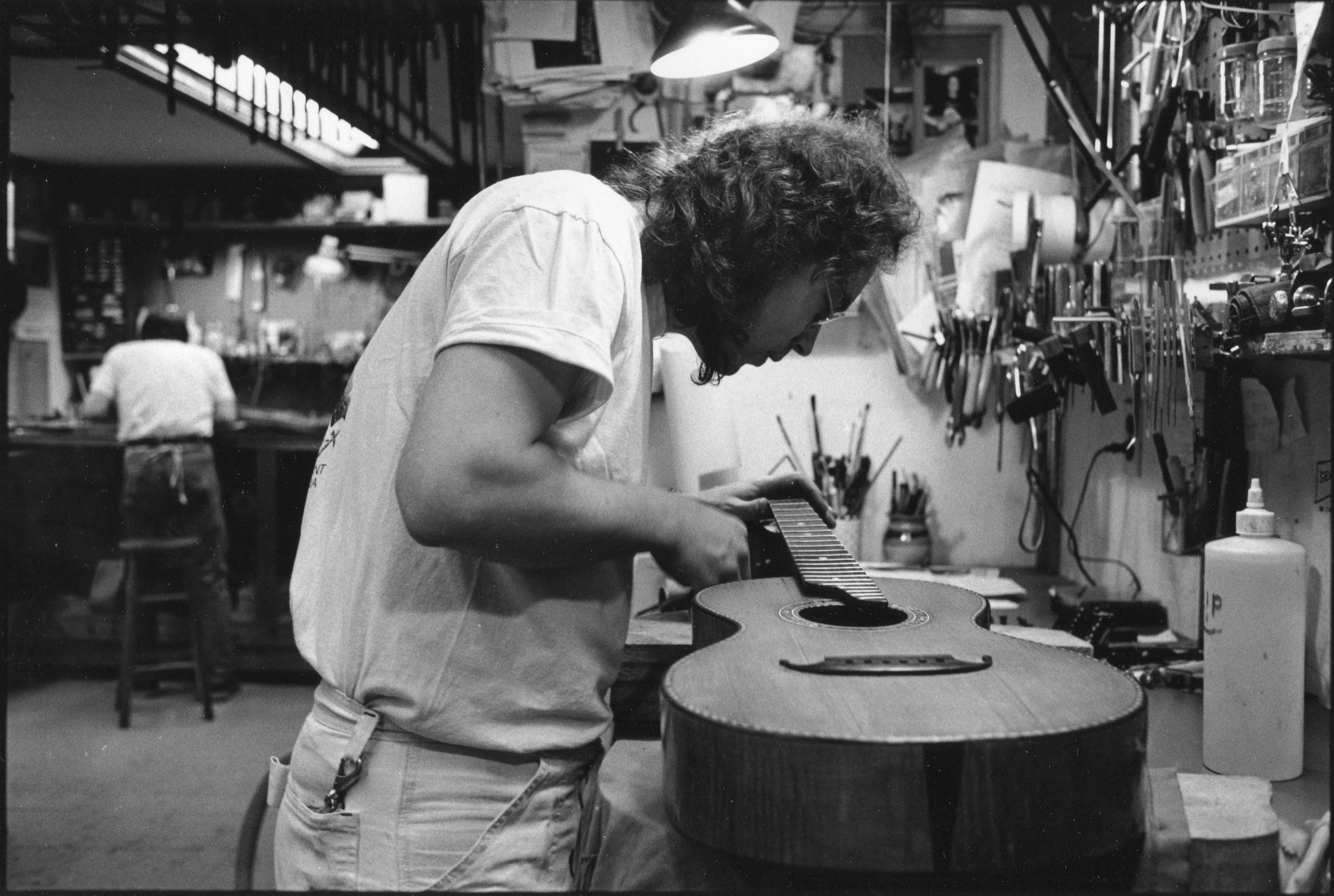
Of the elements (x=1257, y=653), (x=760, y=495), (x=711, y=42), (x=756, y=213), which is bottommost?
(x=1257, y=653)

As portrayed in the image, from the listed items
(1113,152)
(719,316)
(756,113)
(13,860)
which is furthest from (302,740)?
(13,860)

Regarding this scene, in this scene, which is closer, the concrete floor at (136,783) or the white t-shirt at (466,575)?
the white t-shirt at (466,575)

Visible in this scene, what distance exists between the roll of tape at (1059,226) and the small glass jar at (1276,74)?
88 cm

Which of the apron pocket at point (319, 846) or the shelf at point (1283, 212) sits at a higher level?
the shelf at point (1283, 212)

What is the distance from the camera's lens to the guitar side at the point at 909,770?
710mm

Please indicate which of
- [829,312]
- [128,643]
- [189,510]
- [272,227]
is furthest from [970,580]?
[272,227]

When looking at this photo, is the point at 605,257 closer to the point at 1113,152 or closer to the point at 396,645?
the point at 396,645

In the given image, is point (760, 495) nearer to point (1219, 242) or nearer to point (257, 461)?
point (1219, 242)

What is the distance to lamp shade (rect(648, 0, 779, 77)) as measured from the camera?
2.22 meters

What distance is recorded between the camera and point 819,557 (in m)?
1.41

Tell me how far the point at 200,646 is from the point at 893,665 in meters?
4.24

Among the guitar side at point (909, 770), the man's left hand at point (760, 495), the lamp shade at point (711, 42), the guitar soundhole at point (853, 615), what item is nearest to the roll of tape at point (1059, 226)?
the lamp shade at point (711, 42)

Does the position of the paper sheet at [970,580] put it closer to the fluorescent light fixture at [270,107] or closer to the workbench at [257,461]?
the fluorescent light fixture at [270,107]

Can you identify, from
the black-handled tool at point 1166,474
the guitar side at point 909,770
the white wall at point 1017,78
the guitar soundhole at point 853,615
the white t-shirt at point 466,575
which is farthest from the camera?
the white wall at point 1017,78
